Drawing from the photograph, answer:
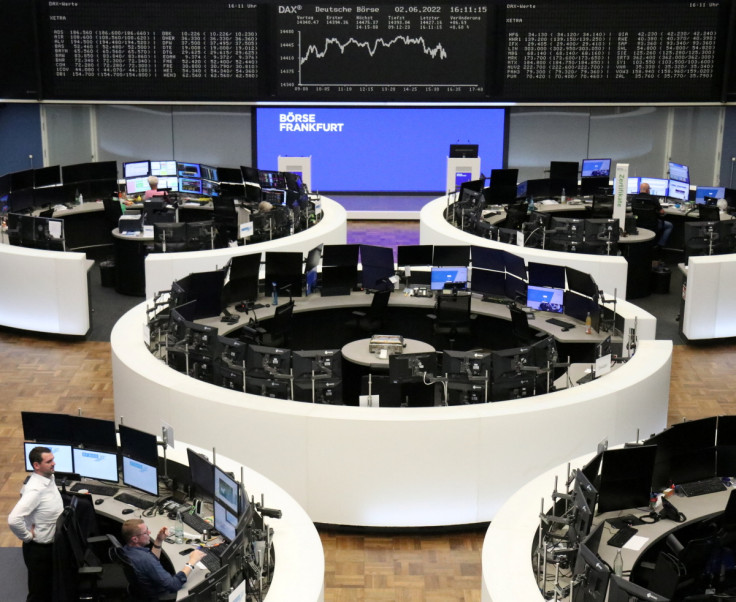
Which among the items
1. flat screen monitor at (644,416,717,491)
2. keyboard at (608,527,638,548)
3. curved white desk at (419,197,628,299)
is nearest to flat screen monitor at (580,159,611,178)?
curved white desk at (419,197,628,299)

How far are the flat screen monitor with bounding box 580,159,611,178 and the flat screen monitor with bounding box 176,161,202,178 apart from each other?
5.72 meters

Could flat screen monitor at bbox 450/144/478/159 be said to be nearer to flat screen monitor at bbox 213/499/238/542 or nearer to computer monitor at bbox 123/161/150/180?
computer monitor at bbox 123/161/150/180

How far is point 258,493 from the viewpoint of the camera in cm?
642

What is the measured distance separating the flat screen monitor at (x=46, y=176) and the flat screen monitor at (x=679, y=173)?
8822 mm

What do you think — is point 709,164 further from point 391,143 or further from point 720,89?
point 391,143

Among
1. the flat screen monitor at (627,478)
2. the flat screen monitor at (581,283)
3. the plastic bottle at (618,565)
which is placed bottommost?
the plastic bottle at (618,565)

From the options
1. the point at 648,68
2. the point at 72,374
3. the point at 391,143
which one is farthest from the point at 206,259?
the point at 648,68

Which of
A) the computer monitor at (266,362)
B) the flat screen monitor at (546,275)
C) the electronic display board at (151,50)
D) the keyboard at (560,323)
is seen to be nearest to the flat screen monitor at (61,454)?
the computer monitor at (266,362)

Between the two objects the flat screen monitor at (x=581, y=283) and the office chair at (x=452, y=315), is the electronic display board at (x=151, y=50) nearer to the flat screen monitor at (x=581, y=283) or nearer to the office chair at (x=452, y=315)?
the office chair at (x=452, y=315)

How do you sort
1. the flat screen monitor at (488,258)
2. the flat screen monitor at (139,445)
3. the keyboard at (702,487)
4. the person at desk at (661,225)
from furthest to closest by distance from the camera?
the person at desk at (661,225) < the flat screen monitor at (488,258) < the keyboard at (702,487) < the flat screen monitor at (139,445)

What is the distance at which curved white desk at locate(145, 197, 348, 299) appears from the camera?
11484mm

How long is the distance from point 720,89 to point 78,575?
13.0 m

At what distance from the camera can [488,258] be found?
10.8 m

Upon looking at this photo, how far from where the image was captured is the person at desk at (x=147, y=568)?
5770 millimetres
